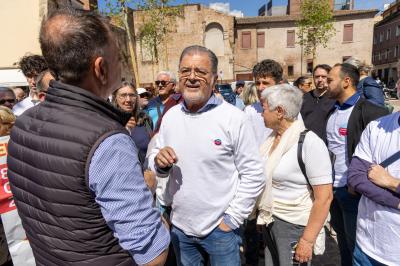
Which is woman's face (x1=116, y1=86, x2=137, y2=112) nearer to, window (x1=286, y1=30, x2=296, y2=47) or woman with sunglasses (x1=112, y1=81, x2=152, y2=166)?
woman with sunglasses (x1=112, y1=81, x2=152, y2=166)

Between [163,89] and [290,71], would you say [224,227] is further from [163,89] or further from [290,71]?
[290,71]

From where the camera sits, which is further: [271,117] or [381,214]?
[271,117]

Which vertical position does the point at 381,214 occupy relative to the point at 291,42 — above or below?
below

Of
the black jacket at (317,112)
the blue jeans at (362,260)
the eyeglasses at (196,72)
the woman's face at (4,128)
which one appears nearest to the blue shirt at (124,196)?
the eyeglasses at (196,72)

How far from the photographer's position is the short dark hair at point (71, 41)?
115 cm

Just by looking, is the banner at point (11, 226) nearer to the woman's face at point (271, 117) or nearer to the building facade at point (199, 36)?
the woman's face at point (271, 117)

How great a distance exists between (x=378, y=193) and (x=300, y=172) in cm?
53

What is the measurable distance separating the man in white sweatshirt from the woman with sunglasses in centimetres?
160

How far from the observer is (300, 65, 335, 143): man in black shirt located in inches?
149

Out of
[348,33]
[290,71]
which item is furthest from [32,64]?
[348,33]

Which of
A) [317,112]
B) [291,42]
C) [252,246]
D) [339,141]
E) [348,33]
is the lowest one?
[252,246]

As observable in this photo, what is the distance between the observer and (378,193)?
1.84 meters

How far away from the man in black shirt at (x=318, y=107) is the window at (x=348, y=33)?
116 ft

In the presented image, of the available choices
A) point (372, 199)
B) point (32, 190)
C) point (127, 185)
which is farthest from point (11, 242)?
point (372, 199)
